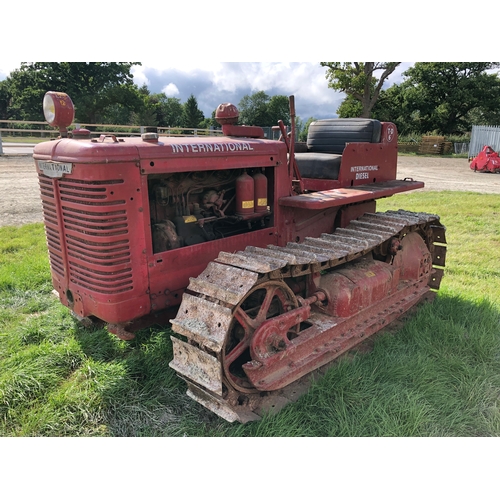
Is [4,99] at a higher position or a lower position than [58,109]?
higher

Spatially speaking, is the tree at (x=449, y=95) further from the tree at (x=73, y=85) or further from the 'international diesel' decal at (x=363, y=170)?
the 'international diesel' decal at (x=363, y=170)

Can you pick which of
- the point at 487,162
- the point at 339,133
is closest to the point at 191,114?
the point at 487,162

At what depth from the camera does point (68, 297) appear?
12.1ft

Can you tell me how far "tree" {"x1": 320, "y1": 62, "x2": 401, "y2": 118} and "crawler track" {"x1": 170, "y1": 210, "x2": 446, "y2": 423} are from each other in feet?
100.0

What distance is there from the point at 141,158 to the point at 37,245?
4821mm

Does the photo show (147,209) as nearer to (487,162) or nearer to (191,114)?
(487,162)

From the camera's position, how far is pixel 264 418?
3.11 meters

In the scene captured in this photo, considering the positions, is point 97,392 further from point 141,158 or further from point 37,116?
point 37,116

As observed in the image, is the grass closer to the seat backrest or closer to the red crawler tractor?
the red crawler tractor

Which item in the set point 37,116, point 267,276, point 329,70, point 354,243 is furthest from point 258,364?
point 329,70

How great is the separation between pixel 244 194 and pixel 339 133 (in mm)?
2128

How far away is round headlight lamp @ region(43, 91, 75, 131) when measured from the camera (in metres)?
3.59

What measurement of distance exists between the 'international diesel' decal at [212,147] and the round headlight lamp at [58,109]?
1021mm

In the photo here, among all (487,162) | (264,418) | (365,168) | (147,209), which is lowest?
(264,418)
